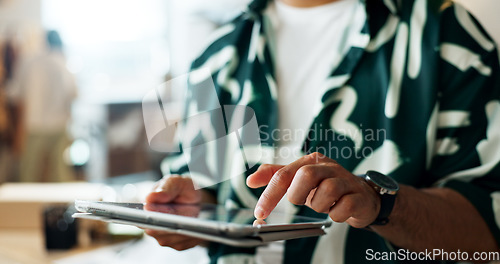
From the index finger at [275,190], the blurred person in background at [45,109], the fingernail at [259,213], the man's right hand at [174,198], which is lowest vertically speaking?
the blurred person in background at [45,109]

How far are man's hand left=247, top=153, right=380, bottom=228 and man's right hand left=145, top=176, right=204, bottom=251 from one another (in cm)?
13

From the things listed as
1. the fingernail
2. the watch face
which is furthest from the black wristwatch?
the fingernail

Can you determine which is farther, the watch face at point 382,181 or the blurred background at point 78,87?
the blurred background at point 78,87

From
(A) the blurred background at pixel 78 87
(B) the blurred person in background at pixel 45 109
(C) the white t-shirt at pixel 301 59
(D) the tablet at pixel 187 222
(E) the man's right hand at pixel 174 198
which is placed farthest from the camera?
(A) the blurred background at pixel 78 87

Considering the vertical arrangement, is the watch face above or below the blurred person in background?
above

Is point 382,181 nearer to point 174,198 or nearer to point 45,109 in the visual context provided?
point 174,198

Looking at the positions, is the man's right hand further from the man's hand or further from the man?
the man's hand

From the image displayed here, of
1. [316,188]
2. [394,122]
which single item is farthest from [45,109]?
[316,188]

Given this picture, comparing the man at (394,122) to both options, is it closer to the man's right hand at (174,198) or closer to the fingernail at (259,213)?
the man's right hand at (174,198)

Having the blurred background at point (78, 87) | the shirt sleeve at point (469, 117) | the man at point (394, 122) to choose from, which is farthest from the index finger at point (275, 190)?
the blurred background at point (78, 87)

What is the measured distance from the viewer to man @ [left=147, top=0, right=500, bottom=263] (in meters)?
0.51

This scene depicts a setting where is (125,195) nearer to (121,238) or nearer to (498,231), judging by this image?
(121,238)

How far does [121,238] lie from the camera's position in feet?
3.14

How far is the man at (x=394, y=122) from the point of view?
0.51 meters
